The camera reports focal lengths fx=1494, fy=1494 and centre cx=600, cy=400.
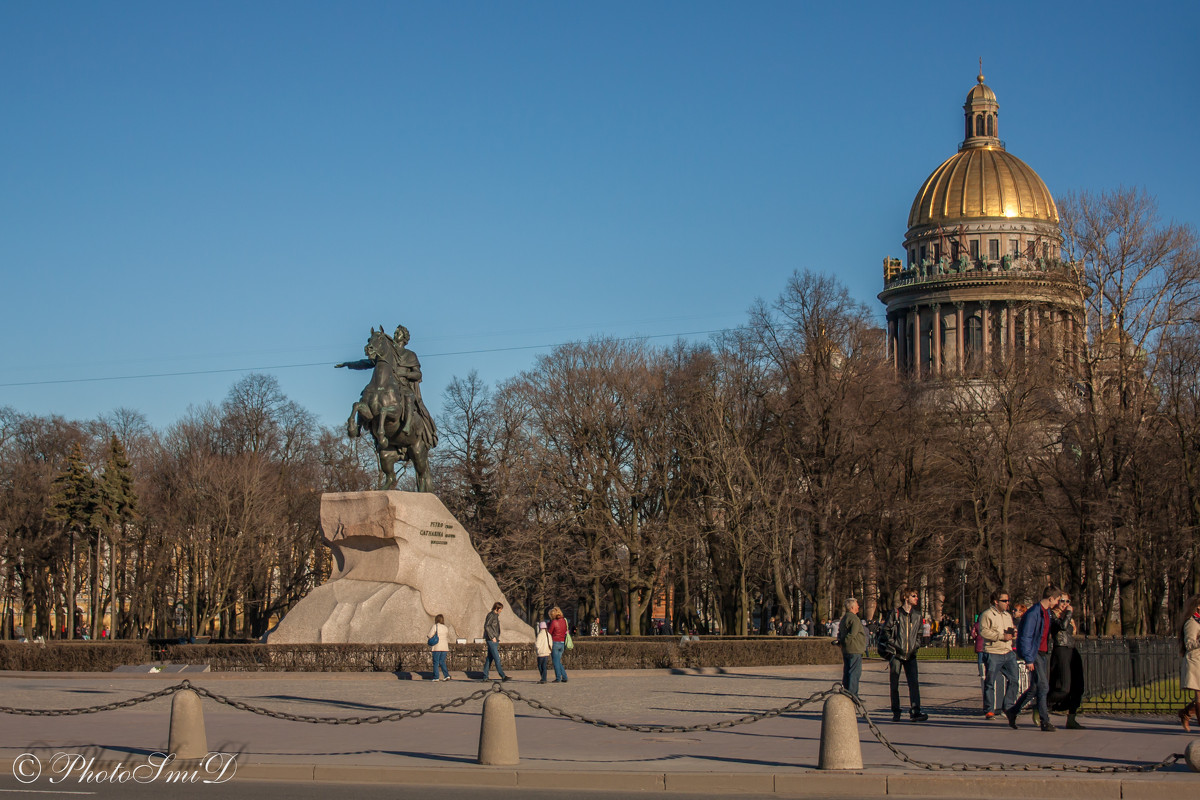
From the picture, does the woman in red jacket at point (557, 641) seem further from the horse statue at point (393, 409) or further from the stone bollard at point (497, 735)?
the stone bollard at point (497, 735)

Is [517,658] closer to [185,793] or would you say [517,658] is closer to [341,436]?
[185,793]

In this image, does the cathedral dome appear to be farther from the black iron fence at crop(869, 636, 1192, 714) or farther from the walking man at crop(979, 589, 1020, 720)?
the walking man at crop(979, 589, 1020, 720)

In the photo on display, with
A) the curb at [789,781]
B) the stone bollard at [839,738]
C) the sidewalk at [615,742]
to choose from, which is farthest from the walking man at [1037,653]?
the stone bollard at [839,738]

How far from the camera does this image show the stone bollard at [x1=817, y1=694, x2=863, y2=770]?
13.4 meters

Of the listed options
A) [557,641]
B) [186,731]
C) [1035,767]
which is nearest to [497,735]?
[186,731]

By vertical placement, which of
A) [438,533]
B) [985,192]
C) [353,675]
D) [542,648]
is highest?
[985,192]

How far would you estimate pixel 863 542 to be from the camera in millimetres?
55188

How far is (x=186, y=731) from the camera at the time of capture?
46.1ft

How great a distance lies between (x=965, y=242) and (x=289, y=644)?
289 feet

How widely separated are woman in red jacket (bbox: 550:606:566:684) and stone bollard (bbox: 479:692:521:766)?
1256 cm

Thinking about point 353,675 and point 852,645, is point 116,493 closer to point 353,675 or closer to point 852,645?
point 353,675

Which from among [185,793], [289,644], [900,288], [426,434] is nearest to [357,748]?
[185,793]

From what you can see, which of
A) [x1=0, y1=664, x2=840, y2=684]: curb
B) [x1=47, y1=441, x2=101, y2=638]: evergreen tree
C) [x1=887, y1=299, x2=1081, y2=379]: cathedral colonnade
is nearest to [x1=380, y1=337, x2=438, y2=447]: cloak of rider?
[x1=0, y1=664, x2=840, y2=684]: curb

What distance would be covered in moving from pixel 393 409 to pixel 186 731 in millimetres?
16445
